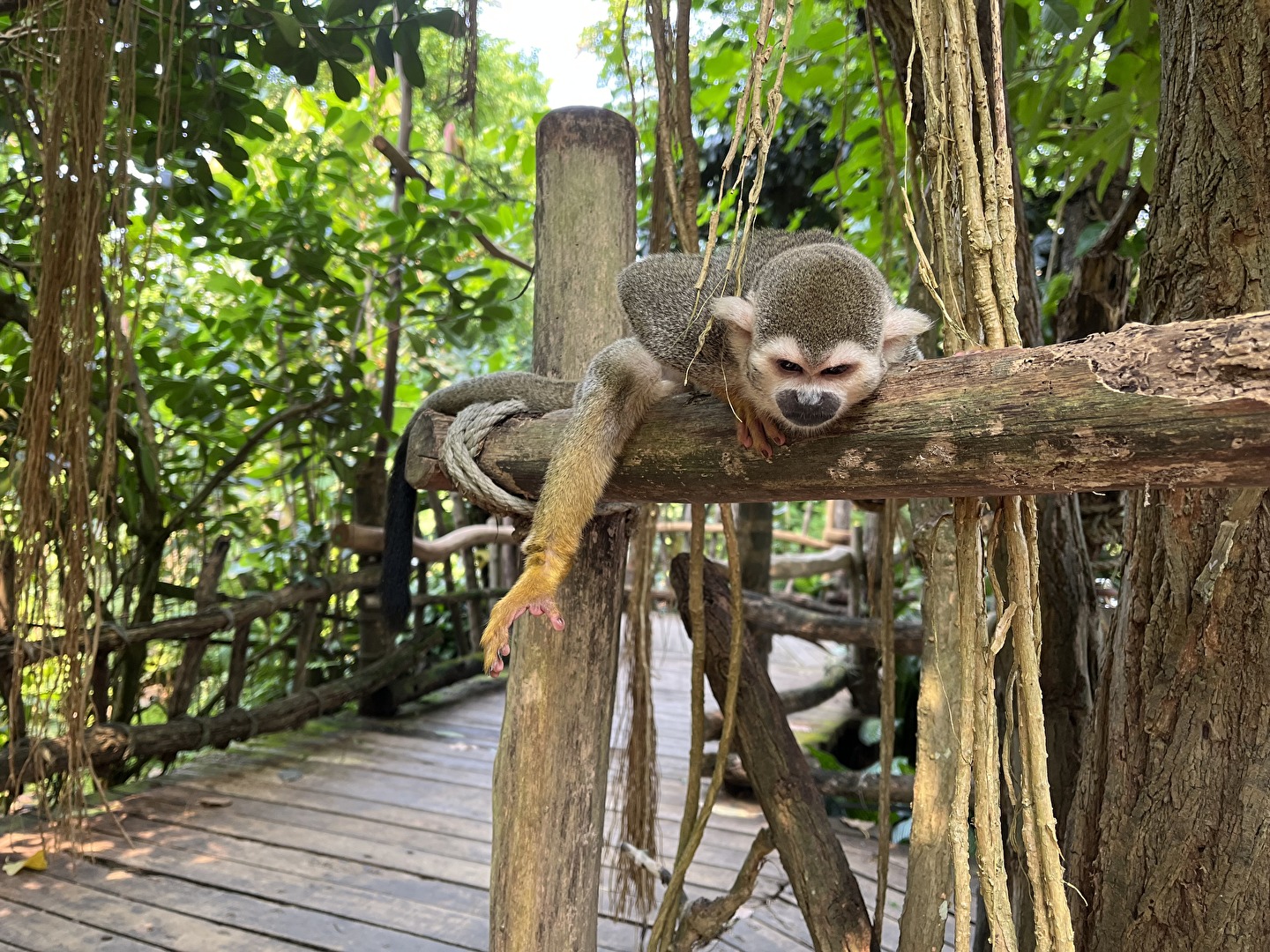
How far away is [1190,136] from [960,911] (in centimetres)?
123

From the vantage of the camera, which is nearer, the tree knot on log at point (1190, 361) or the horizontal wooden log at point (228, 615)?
the tree knot on log at point (1190, 361)

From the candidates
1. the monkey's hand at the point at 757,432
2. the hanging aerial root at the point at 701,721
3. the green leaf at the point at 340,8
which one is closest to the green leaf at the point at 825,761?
the hanging aerial root at the point at 701,721

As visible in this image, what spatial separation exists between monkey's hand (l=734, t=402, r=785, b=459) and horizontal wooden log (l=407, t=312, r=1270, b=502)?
0.05 ft

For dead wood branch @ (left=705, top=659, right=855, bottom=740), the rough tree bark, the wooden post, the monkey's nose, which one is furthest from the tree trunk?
dead wood branch @ (left=705, top=659, right=855, bottom=740)

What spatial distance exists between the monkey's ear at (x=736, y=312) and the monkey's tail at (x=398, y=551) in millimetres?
888

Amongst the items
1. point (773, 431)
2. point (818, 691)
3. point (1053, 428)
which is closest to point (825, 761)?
point (818, 691)

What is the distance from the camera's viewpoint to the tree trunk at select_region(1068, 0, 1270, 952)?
1223 mm

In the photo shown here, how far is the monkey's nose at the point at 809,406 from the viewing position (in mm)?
1157

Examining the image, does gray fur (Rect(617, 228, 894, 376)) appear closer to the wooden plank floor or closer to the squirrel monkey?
the squirrel monkey

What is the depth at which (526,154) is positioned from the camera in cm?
319

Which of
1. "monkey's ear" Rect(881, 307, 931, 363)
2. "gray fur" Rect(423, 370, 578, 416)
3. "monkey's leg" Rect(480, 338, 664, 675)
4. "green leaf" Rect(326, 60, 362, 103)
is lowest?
"monkey's leg" Rect(480, 338, 664, 675)

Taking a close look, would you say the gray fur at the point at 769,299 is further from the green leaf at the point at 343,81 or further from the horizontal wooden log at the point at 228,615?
the horizontal wooden log at the point at 228,615

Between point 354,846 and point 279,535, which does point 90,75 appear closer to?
point 354,846

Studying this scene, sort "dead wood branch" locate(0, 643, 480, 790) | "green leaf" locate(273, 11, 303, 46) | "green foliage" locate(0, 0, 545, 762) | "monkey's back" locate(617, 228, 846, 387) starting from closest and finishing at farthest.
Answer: "monkey's back" locate(617, 228, 846, 387)
"green leaf" locate(273, 11, 303, 46)
"green foliage" locate(0, 0, 545, 762)
"dead wood branch" locate(0, 643, 480, 790)
